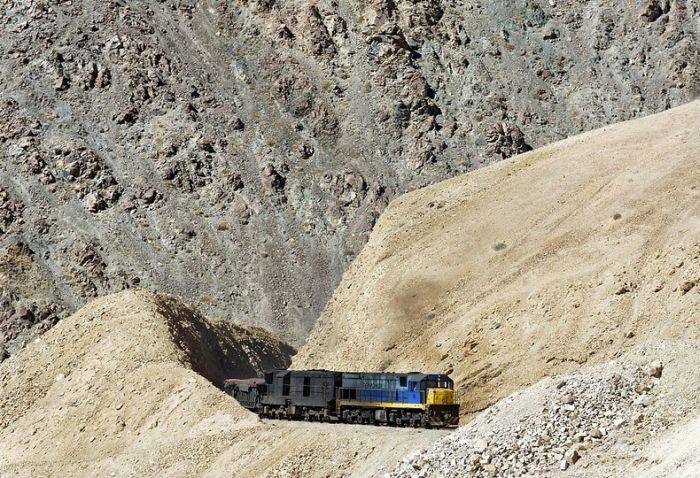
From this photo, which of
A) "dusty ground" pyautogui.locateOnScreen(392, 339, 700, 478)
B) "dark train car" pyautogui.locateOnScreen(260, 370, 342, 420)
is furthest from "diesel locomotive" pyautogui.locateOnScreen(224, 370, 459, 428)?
"dusty ground" pyautogui.locateOnScreen(392, 339, 700, 478)

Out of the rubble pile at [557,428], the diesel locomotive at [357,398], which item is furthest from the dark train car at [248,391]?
the rubble pile at [557,428]

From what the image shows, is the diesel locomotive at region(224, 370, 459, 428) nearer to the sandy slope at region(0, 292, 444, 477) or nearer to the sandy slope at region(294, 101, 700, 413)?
the sandy slope at region(0, 292, 444, 477)

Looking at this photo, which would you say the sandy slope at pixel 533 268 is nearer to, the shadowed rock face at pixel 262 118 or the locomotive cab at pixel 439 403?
the locomotive cab at pixel 439 403

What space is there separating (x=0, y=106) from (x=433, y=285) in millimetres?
48216

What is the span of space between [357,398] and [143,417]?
9.32 m

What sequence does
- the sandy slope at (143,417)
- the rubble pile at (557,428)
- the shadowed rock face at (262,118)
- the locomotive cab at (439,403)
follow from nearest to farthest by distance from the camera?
the rubble pile at (557,428)
the sandy slope at (143,417)
the locomotive cab at (439,403)
the shadowed rock face at (262,118)

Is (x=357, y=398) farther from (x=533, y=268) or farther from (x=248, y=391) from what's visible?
(x=533, y=268)

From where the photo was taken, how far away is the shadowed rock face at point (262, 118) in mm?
71688

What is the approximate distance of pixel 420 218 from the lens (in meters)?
51.2

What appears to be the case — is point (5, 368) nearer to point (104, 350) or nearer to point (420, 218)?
point (104, 350)

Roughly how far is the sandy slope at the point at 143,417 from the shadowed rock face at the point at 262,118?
804 inches

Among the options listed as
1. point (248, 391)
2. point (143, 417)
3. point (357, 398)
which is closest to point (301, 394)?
point (357, 398)

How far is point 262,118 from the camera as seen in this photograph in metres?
83.2

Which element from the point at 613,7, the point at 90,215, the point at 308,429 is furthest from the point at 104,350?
the point at 613,7
